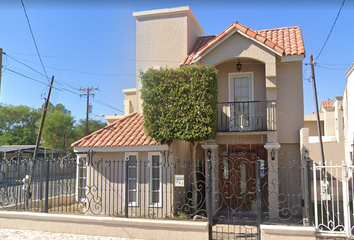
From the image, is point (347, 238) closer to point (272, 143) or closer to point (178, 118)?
point (272, 143)

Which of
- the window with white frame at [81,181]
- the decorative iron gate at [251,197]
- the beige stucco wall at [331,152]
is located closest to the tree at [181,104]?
the decorative iron gate at [251,197]

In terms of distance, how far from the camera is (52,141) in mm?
43562

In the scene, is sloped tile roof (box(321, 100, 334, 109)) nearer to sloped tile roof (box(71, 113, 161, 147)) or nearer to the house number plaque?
sloped tile roof (box(71, 113, 161, 147))

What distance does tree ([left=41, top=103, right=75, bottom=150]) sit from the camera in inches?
1682

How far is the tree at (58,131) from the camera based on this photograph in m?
42.7

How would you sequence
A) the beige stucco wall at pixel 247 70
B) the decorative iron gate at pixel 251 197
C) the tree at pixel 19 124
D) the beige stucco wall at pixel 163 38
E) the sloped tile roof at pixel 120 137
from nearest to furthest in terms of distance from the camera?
1. the decorative iron gate at pixel 251 197
2. the sloped tile roof at pixel 120 137
3. the beige stucco wall at pixel 247 70
4. the beige stucco wall at pixel 163 38
5. the tree at pixel 19 124

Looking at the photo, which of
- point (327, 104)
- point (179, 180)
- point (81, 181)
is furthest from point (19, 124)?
point (179, 180)

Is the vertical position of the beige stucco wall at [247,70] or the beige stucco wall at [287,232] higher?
the beige stucco wall at [247,70]

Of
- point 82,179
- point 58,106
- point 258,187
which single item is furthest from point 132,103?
point 58,106

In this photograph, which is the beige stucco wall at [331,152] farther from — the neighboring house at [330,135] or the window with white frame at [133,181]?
the window with white frame at [133,181]

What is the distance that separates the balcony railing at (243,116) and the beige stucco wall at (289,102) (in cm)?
63

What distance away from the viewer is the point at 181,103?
31.6 feet

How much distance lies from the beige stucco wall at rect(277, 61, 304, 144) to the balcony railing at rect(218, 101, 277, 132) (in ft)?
2.07

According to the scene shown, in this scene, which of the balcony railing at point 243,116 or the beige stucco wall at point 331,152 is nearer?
the balcony railing at point 243,116
